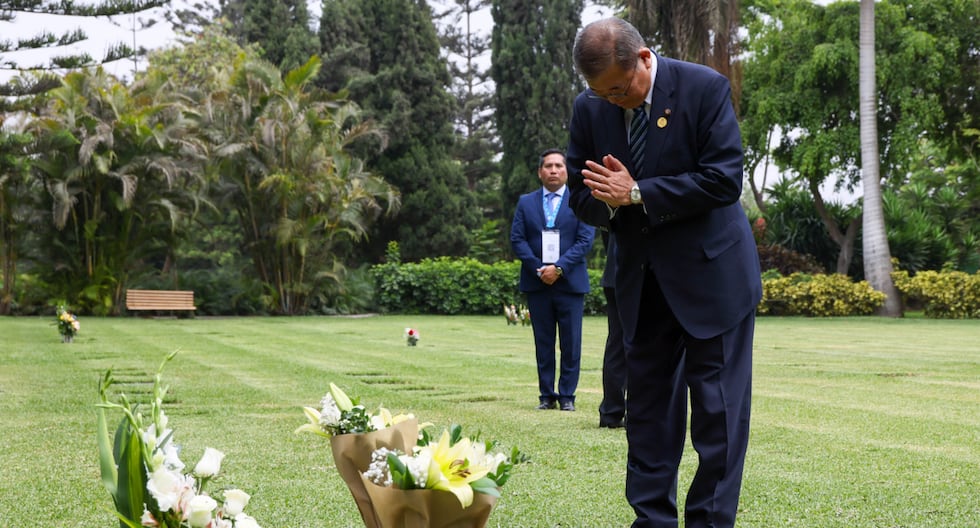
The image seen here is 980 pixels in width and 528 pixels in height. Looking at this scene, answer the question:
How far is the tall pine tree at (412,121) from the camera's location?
36.3m

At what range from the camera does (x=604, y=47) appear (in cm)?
311

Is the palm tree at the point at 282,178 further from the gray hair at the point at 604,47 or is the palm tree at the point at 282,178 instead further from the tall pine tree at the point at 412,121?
the gray hair at the point at 604,47

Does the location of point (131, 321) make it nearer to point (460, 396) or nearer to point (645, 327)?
point (460, 396)

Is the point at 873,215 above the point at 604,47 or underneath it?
above

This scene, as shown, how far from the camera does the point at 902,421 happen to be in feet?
21.9

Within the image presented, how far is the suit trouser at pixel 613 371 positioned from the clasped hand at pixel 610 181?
275cm

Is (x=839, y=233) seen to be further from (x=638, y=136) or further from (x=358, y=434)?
(x=358, y=434)

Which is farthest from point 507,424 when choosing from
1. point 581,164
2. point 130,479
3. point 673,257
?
point 130,479

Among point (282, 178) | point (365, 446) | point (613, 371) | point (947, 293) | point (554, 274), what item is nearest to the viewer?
point (365, 446)

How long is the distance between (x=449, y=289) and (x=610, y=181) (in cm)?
2386

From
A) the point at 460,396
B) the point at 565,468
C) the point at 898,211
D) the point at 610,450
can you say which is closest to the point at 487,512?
the point at 565,468

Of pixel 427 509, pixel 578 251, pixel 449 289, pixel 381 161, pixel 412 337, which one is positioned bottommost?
pixel 412 337

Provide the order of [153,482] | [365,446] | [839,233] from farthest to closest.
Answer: [839,233] < [365,446] < [153,482]

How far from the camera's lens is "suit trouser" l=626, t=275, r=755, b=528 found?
330 centimetres
